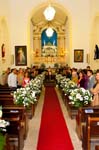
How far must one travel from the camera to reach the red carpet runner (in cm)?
754

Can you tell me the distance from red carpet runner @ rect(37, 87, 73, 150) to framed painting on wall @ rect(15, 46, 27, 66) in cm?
1104

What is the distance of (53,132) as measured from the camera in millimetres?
8977

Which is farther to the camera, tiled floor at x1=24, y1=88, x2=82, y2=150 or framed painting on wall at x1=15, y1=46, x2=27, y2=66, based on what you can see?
framed painting on wall at x1=15, y1=46, x2=27, y2=66

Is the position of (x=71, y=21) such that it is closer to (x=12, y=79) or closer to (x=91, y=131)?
(x=12, y=79)

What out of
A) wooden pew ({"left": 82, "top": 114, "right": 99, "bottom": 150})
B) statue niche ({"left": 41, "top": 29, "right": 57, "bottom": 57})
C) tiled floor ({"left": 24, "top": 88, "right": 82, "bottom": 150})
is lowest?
tiled floor ({"left": 24, "top": 88, "right": 82, "bottom": 150})

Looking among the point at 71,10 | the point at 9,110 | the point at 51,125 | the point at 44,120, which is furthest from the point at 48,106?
the point at 71,10

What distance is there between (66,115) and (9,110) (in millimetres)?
4097

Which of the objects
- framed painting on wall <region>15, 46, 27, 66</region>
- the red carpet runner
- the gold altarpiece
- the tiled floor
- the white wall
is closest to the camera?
the red carpet runner

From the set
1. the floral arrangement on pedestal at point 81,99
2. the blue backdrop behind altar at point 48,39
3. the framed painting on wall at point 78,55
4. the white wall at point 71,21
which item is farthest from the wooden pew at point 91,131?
the blue backdrop behind altar at point 48,39

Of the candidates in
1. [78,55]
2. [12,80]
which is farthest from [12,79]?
[78,55]

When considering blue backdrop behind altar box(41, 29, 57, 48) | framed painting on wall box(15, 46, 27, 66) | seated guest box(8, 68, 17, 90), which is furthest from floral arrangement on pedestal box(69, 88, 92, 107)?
blue backdrop behind altar box(41, 29, 57, 48)

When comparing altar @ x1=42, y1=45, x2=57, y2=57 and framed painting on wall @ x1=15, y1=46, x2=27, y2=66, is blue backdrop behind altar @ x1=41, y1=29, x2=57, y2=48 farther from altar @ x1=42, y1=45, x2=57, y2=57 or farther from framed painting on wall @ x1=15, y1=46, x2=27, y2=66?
framed painting on wall @ x1=15, y1=46, x2=27, y2=66

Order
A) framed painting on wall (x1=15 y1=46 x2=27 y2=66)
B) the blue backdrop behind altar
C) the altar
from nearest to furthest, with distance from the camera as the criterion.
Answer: framed painting on wall (x1=15 y1=46 x2=27 y2=66)
the altar
the blue backdrop behind altar

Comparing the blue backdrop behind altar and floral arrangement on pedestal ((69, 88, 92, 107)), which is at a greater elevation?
the blue backdrop behind altar
